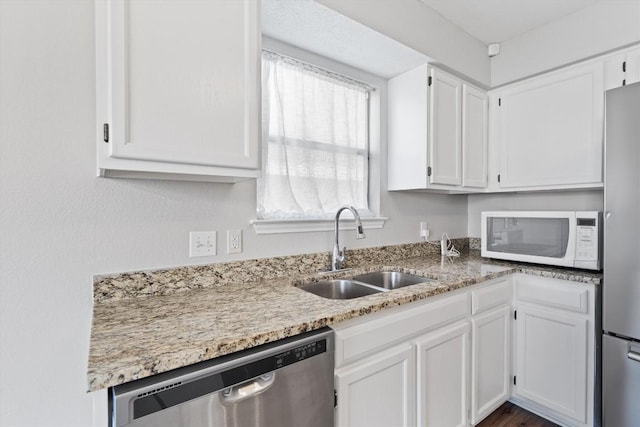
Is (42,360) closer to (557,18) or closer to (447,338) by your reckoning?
(447,338)

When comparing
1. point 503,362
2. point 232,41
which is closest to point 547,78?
point 503,362

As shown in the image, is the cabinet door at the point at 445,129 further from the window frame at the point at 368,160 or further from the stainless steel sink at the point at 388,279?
the stainless steel sink at the point at 388,279

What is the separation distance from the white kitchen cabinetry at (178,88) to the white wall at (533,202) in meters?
2.28

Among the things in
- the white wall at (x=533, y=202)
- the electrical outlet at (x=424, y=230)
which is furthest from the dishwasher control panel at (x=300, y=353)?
the white wall at (x=533, y=202)

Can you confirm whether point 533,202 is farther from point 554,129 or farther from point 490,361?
point 490,361

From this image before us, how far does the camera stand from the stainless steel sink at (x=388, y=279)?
1.86m

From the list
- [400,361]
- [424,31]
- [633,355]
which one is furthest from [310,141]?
[633,355]

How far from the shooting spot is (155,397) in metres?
0.73

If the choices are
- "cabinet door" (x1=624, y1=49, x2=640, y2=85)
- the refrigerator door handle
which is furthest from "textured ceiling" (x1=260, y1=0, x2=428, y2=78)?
the refrigerator door handle

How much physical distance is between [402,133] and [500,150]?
0.85 meters

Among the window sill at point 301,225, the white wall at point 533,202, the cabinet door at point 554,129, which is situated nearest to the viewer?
the window sill at point 301,225

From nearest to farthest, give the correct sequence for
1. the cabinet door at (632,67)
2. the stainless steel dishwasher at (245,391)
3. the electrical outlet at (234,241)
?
1. the stainless steel dishwasher at (245,391)
2. the electrical outlet at (234,241)
3. the cabinet door at (632,67)

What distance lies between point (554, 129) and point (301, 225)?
72.5 inches

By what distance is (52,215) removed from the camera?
111 centimetres
